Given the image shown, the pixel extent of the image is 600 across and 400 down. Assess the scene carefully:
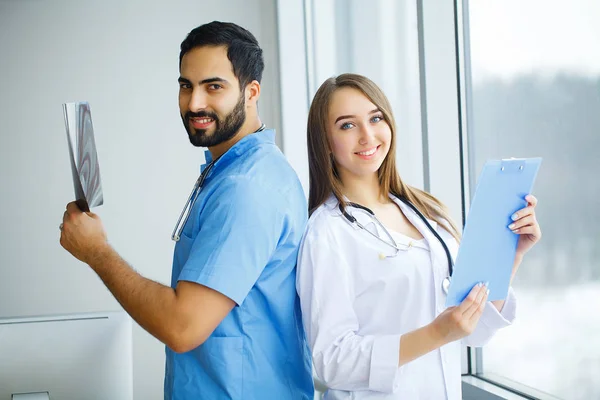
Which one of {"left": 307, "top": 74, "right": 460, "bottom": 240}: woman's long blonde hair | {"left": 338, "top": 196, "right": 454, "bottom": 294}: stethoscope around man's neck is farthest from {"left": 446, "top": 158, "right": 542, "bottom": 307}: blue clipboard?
{"left": 307, "top": 74, "right": 460, "bottom": 240}: woman's long blonde hair

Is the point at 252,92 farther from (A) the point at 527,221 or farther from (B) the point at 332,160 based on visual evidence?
(A) the point at 527,221

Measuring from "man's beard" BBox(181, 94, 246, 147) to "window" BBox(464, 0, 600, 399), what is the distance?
2.40ft

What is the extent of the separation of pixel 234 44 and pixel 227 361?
67 centimetres

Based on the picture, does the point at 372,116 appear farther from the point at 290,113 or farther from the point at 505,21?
the point at 290,113

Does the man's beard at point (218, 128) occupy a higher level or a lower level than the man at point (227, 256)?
higher

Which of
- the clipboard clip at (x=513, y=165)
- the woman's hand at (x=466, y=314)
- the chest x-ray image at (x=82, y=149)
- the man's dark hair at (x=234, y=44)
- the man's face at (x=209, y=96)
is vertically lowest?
the woman's hand at (x=466, y=314)

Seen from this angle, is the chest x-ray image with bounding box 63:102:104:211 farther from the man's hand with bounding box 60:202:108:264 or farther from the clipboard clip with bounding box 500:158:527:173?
the clipboard clip with bounding box 500:158:527:173

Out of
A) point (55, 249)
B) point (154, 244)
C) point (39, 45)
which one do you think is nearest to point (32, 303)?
point (55, 249)

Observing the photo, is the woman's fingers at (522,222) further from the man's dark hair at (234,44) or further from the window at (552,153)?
the man's dark hair at (234,44)

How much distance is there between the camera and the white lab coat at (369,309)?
1310mm

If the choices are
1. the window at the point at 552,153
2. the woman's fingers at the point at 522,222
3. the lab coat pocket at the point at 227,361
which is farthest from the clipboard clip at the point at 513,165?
the lab coat pocket at the point at 227,361

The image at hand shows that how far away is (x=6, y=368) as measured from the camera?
4.47 ft

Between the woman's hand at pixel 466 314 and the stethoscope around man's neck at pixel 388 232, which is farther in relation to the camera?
the stethoscope around man's neck at pixel 388 232

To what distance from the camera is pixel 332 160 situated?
1.53 meters
